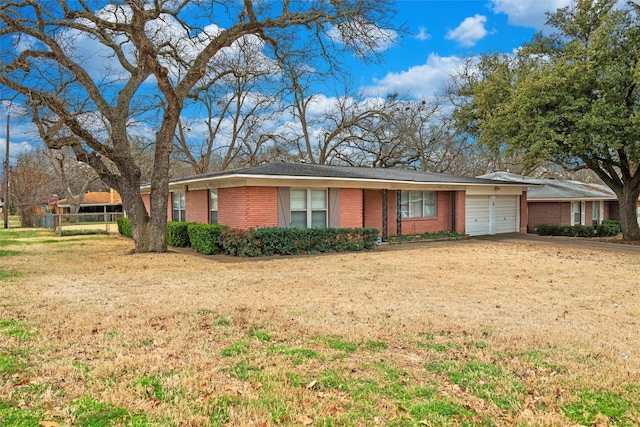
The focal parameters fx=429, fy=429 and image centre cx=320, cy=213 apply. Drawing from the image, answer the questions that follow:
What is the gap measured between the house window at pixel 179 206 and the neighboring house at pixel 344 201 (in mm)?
47

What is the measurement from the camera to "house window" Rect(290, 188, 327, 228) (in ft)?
51.3

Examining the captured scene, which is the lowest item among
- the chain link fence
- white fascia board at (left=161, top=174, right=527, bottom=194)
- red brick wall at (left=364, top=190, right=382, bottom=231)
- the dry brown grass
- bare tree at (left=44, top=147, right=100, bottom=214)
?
the dry brown grass

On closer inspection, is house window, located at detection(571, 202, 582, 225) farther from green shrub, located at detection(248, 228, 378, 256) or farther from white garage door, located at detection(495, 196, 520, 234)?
green shrub, located at detection(248, 228, 378, 256)

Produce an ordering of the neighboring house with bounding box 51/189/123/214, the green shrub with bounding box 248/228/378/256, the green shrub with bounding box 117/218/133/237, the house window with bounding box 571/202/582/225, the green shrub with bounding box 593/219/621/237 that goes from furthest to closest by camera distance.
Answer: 1. the neighboring house with bounding box 51/189/123/214
2. the house window with bounding box 571/202/582/225
3. the green shrub with bounding box 593/219/621/237
4. the green shrub with bounding box 117/218/133/237
5. the green shrub with bounding box 248/228/378/256

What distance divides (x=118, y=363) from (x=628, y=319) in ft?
21.8

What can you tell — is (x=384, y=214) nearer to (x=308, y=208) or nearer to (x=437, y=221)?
(x=437, y=221)

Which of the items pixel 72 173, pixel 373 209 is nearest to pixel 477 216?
pixel 373 209

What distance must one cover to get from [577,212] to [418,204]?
12.9 metres

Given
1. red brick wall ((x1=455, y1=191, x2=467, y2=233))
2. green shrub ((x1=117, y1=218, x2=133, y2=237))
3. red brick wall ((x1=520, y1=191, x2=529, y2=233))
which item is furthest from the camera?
red brick wall ((x1=520, y1=191, x2=529, y2=233))

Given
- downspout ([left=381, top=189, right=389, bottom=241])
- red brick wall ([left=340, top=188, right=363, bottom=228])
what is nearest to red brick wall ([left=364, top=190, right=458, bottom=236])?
downspout ([left=381, top=189, right=389, bottom=241])

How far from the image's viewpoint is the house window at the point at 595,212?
27.7 m

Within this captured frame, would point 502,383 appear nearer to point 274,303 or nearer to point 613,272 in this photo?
point 274,303

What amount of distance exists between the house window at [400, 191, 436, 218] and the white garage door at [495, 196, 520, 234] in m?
4.73

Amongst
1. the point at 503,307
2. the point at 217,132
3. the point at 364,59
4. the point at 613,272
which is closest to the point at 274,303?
the point at 503,307
